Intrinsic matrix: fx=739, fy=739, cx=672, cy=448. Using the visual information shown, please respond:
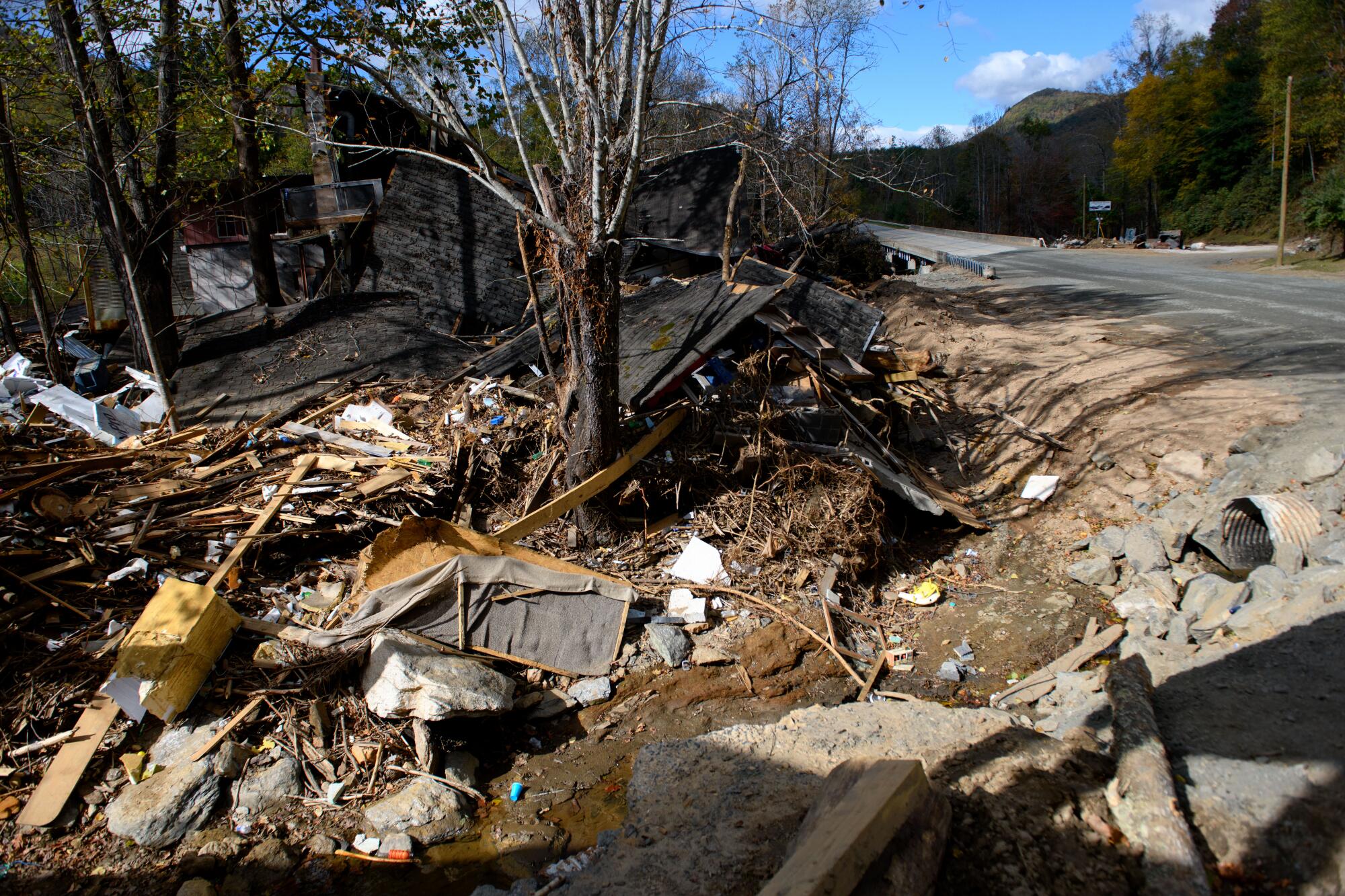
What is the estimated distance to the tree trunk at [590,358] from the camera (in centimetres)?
530

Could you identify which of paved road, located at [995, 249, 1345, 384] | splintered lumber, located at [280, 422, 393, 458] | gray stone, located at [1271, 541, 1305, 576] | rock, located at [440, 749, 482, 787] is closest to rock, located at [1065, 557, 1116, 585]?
gray stone, located at [1271, 541, 1305, 576]

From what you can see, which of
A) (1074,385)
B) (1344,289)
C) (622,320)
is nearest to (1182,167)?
(1344,289)

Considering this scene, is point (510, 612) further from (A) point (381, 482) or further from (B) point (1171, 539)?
(B) point (1171, 539)

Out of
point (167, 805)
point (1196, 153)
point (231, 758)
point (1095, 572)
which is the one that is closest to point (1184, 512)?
point (1095, 572)

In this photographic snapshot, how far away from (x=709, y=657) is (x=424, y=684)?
1855 millimetres

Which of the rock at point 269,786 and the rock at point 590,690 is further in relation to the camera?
the rock at point 590,690

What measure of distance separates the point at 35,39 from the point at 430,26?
4130mm

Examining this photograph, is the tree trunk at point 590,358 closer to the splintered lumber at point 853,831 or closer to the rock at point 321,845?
the rock at point 321,845

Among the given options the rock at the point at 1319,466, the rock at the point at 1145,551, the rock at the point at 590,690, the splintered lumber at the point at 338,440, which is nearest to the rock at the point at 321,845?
the rock at the point at 590,690

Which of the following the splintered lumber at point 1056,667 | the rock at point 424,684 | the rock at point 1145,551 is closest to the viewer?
the rock at point 424,684

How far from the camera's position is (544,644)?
4820 millimetres

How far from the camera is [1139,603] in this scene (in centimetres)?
511

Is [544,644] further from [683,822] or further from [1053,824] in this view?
[1053,824]

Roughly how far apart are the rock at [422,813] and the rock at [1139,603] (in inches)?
175
